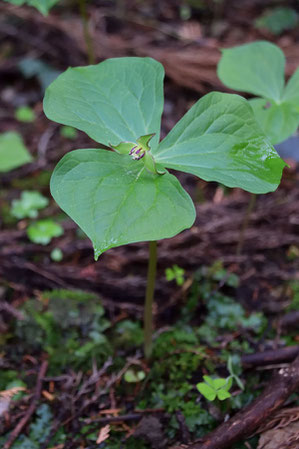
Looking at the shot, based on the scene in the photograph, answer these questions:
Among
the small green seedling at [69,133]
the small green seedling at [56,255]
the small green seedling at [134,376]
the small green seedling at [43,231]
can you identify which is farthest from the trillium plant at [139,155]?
the small green seedling at [69,133]

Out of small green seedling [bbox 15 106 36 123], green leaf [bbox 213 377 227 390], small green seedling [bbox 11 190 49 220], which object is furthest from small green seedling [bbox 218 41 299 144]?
small green seedling [bbox 15 106 36 123]

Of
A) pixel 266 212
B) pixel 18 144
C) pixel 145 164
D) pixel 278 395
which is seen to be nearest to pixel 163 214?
pixel 145 164

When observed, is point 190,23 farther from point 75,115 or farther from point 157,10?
point 75,115

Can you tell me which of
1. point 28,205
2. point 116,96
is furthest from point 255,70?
point 28,205

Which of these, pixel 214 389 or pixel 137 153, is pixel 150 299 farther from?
pixel 137 153

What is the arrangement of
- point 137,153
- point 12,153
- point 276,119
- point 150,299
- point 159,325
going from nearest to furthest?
point 137,153, point 150,299, point 276,119, point 159,325, point 12,153

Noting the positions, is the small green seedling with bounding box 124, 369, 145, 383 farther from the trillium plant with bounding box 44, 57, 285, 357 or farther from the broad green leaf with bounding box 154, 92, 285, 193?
the broad green leaf with bounding box 154, 92, 285, 193

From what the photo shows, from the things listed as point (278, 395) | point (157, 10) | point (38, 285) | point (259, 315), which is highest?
point (157, 10)
